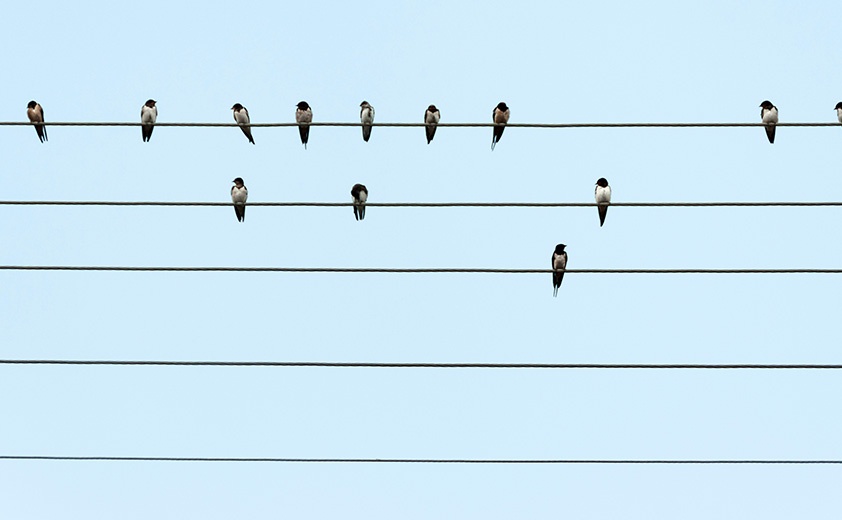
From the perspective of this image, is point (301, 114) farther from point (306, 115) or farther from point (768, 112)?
point (768, 112)

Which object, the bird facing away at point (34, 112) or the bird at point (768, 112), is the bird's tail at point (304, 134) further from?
the bird at point (768, 112)

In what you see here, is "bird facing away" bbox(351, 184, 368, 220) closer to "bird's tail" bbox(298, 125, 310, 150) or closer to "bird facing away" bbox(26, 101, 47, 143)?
"bird's tail" bbox(298, 125, 310, 150)

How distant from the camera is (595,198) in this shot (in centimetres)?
1730

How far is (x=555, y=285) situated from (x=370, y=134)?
264 centimetres

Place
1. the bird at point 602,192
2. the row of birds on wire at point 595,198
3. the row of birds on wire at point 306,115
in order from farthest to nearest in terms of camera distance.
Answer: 1. the row of birds on wire at point 306,115
2. the bird at point 602,192
3. the row of birds on wire at point 595,198

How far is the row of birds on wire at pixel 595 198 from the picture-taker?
16625 mm

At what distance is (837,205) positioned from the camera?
11.3m

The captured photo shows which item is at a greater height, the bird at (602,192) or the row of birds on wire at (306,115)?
the row of birds on wire at (306,115)

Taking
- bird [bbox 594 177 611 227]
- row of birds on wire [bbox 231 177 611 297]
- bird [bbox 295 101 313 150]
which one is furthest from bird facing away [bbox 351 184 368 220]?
bird [bbox 594 177 611 227]

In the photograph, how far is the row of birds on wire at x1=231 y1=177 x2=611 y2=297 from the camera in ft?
54.5

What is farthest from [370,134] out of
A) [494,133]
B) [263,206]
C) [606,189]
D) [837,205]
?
[837,205]

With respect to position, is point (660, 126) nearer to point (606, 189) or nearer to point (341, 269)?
point (341, 269)

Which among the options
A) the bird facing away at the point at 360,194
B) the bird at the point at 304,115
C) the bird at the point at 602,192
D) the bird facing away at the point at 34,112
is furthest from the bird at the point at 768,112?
the bird facing away at the point at 34,112

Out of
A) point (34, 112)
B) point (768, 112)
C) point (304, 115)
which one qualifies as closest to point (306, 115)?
point (304, 115)
